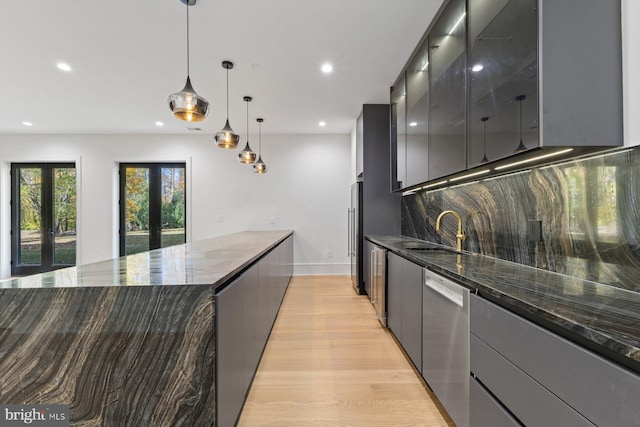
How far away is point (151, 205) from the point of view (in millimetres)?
5465

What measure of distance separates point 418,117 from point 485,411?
2.20 meters

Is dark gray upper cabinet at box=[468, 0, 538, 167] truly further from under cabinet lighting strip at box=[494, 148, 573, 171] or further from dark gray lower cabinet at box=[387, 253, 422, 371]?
dark gray lower cabinet at box=[387, 253, 422, 371]

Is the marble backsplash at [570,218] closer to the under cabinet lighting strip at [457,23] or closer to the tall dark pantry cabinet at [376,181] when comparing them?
the under cabinet lighting strip at [457,23]

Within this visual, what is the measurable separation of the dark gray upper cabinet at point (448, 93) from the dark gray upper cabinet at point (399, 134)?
65 centimetres

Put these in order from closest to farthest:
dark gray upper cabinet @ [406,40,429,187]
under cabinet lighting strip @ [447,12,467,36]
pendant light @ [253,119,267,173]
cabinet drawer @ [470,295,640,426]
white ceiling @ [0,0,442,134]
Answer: cabinet drawer @ [470,295,640,426], under cabinet lighting strip @ [447,12,467,36], white ceiling @ [0,0,442,134], dark gray upper cabinet @ [406,40,429,187], pendant light @ [253,119,267,173]

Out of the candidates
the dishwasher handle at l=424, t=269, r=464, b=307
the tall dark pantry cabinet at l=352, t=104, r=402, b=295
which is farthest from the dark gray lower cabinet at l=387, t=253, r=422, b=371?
the tall dark pantry cabinet at l=352, t=104, r=402, b=295

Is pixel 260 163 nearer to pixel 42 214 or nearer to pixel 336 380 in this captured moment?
pixel 336 380

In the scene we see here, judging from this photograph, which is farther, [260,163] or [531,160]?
[260,163]

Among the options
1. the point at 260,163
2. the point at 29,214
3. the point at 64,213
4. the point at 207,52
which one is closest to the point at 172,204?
the point at 64,213

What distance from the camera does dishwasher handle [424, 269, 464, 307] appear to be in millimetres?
1312

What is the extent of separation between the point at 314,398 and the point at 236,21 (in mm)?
2813

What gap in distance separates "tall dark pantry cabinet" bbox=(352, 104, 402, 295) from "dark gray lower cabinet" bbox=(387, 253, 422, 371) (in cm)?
125

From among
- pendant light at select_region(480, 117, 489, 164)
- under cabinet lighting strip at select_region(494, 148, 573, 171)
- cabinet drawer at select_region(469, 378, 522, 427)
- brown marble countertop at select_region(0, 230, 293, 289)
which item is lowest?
cabinet drawer at select_region(469, 378, 522, 427)

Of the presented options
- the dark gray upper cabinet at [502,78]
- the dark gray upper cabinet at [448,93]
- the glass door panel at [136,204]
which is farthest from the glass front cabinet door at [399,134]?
the glass door panel at [136,204]
